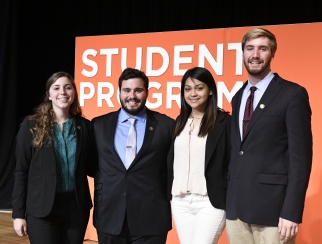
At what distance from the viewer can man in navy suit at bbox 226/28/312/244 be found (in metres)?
2.16

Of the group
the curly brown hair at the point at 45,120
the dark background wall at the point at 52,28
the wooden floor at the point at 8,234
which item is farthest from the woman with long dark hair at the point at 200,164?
the dark background wall at the point at 52,28

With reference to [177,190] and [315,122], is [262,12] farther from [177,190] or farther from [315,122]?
[177,190]

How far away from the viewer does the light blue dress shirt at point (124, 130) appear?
8.90 feet

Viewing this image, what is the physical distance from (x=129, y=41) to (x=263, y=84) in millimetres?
2599

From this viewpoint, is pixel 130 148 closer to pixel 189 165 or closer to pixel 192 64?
pixel 189 165

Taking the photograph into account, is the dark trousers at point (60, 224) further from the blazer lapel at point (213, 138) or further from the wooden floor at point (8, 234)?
the wooden floor at point (8, 234)

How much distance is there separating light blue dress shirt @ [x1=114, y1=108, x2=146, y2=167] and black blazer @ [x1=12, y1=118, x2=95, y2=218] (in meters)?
0.19

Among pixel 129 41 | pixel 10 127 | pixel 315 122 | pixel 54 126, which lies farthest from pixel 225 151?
pixel 10 127

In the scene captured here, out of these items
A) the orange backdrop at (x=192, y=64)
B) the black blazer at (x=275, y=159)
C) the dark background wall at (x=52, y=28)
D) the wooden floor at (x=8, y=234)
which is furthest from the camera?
the dark background wall at (x=52, y=28)

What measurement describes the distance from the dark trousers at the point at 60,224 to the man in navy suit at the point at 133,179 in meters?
0.15

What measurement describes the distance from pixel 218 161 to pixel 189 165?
17 cm

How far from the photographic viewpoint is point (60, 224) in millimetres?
2684

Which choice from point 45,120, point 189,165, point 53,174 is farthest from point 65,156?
point 189,165

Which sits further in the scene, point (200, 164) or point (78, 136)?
point (78, 136)
